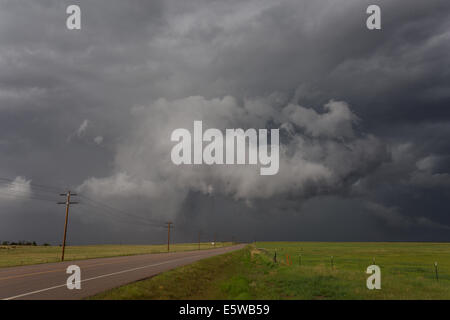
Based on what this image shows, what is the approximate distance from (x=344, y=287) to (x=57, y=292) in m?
13.8

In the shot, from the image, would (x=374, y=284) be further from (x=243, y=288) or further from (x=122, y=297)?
(x=122, y=297)

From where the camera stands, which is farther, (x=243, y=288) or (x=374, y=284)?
(x=374, y=284)
